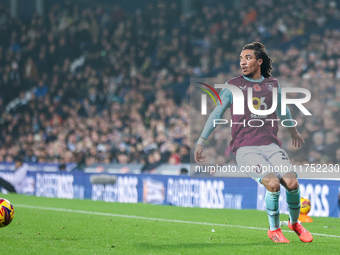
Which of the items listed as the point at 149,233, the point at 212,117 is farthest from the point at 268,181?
the point at 149,233

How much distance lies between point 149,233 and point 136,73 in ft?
49.7

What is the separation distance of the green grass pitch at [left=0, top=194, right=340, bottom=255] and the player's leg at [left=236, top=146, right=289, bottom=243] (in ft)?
0.68

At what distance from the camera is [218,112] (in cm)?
637

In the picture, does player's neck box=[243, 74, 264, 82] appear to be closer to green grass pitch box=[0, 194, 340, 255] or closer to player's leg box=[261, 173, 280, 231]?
player's leg box=[261, 173, 280, 231]

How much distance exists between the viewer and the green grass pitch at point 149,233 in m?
5.82

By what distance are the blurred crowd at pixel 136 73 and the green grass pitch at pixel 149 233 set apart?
2.89m

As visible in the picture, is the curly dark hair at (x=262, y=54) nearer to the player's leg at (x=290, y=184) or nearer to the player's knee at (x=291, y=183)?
the player's leg at (x=290, y=184)

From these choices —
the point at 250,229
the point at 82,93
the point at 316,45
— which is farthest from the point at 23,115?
the point at 250,229

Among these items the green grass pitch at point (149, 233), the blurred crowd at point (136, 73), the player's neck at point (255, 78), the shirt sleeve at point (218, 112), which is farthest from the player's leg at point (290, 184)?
the blurred crowd at point (136, 73)

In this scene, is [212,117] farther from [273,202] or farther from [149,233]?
[149,233]

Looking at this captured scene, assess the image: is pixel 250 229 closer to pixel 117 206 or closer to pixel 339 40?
pixel 117 206

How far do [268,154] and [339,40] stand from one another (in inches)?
462

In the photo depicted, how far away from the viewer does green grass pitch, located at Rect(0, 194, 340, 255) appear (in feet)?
19.1

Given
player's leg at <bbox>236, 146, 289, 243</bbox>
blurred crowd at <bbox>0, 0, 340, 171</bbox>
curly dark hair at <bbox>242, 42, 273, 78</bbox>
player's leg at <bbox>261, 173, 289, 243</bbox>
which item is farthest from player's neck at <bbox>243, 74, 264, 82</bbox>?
blurred crowd at <bbox>0, 0, 340, 171</bbox>
